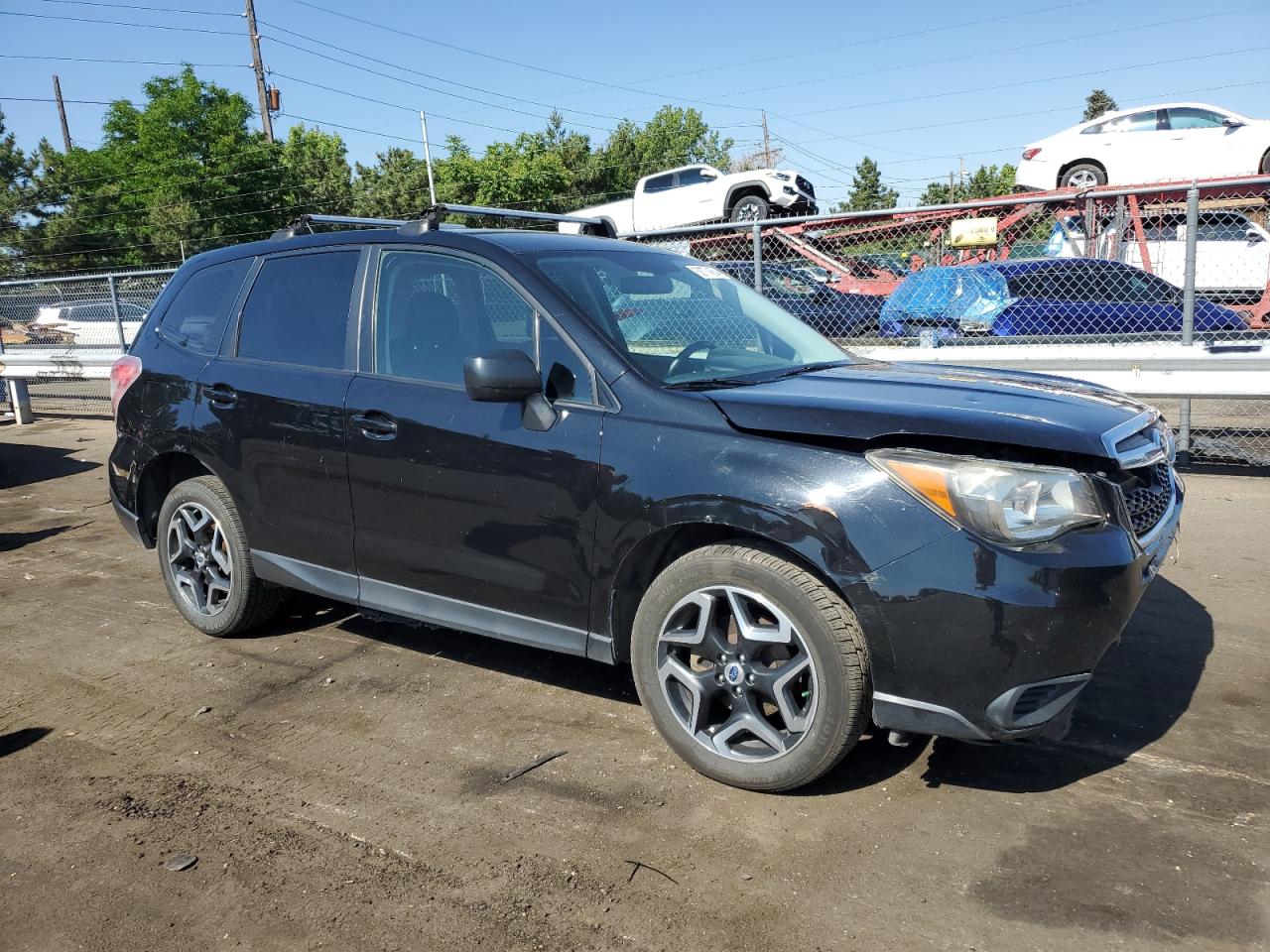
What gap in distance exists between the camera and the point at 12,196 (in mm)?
48250

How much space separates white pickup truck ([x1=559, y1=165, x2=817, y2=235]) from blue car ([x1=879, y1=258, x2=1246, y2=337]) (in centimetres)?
980

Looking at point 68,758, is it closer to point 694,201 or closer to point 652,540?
point 652,540

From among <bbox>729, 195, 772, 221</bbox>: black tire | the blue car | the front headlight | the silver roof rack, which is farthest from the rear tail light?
<bbox>729, 195, 772, 221</bbox>: black tire

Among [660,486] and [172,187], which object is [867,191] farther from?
[660,486]

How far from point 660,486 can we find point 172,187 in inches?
1972

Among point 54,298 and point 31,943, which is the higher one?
point 54,298

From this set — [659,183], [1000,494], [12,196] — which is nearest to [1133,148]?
[659,183]

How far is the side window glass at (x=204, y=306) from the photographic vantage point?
4.55m

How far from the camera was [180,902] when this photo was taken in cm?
264

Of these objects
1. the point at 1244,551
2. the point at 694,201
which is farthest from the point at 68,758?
the point at 694,201

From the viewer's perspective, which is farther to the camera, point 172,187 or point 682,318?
point 172,187

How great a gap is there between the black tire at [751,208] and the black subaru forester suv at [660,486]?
51.8ft

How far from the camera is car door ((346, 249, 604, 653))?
3.32 metres

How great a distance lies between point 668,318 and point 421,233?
1.04 metres
